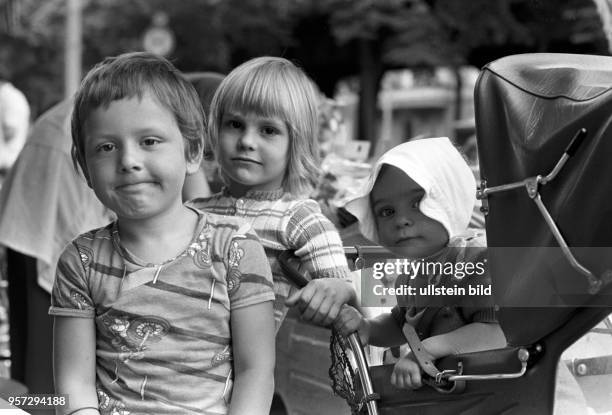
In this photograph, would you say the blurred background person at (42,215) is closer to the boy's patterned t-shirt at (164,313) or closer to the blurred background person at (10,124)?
the boy's patterned t-shirt at (164,313)

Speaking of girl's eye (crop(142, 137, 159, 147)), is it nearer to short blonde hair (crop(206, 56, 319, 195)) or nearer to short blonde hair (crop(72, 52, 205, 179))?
short blonde hair (crop(72, 52, 205, 179))

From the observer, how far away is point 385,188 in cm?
258

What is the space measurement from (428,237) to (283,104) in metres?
0.71

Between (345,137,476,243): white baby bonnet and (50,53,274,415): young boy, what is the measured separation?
0.44 metres

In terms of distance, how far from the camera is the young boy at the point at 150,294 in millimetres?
2203

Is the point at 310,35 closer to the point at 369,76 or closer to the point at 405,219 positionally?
the point at 369,76

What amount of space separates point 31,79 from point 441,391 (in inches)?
765

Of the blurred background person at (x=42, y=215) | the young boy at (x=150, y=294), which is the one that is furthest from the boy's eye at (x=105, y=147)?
the blurred background person at (x=42, y=215)

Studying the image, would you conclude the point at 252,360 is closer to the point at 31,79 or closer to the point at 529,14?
the point at 529,14

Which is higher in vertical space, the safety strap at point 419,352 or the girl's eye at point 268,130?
the girl's eye at point 268,130

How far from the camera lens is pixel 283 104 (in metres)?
3.02

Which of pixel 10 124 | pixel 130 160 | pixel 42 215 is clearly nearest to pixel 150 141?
pixel 130 160

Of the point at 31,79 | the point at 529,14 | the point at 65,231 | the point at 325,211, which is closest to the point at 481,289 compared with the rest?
the point at 325,211

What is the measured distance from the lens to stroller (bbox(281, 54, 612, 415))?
1.88 meters
